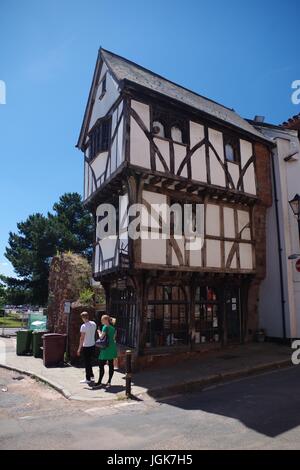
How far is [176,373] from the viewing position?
8.91 metres

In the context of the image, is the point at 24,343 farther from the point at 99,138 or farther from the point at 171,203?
the point at 99,138

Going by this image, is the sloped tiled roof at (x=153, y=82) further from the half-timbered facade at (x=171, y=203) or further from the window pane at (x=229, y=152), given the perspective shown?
the window pane at (x=229, y=152)

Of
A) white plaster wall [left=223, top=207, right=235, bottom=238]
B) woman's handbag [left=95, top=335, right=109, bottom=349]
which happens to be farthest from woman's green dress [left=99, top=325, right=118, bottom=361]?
white plaster wall [left=223, top=207, right=235, bottom=238]

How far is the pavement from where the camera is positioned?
7469 millimetres

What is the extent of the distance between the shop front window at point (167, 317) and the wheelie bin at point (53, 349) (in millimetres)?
2665

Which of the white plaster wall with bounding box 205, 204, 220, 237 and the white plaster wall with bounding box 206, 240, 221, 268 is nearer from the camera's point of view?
the white plaster wall with bounding box 206, 240, 221, 268

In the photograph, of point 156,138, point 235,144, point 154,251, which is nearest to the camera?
point 154,251

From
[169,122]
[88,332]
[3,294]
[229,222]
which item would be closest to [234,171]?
[229,222]

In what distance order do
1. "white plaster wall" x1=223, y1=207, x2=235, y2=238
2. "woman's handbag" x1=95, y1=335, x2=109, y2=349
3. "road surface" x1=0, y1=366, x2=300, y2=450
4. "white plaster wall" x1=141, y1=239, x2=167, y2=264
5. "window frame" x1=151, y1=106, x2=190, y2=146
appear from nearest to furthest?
1. "road surface" x1=0, y1=366, x2=300, y2=450
2. "woman's handbag" x1=95, y1=335, x2=109, y2=349
3. "white plaster wall" x1=141, y1=239, x2=167, y2=264
4. "window frame" x1=151, y1=106, x2=190, y2=146
5. "white plaster wall" x1=223, y1=207, x2=235, y2=238

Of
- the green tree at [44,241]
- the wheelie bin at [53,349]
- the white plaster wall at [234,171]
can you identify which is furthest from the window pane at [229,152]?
the green tree at [44,241]

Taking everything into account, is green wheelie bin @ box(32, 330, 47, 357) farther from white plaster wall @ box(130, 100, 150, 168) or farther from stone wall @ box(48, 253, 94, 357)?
white plaster wall @ box(130, 100, 150, 168)

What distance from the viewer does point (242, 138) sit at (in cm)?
1313

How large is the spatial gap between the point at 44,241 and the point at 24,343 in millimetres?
22029

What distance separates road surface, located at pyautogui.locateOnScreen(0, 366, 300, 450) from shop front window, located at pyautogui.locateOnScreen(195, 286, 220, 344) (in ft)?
12.8
